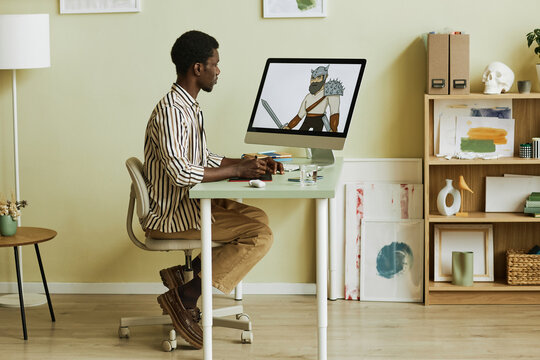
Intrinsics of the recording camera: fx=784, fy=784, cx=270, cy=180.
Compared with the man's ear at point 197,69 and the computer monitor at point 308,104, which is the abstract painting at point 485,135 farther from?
the man's ear at point 197,69

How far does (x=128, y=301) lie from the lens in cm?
409

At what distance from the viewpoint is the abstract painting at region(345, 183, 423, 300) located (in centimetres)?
404

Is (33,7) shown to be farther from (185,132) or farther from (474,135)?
(474,135)

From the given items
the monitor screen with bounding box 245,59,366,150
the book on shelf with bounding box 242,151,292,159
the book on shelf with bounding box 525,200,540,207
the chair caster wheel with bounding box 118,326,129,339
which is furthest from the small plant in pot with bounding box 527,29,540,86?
the chair caster wheel with bounding box 118,326,129,339

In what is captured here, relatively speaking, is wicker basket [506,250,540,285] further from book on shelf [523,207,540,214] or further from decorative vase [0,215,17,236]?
decorative vase [0,215,17,236]

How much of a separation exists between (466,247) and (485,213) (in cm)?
20

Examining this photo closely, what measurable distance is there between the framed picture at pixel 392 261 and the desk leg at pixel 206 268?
3.99ft

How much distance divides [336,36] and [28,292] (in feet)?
7.03

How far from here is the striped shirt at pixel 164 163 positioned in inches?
125

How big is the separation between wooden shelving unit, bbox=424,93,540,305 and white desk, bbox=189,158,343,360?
1.03 metres

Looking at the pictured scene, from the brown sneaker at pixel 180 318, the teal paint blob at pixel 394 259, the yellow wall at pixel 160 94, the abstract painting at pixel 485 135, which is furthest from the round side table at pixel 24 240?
the abstract painting at pixel 485 135

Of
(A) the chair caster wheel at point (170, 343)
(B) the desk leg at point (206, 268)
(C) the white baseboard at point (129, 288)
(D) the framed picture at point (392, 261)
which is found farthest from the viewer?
(C) the white baseboard at point (129, 288)

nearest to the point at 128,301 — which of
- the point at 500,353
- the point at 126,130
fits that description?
the point at 126,130

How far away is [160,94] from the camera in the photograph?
4117 millimetres
